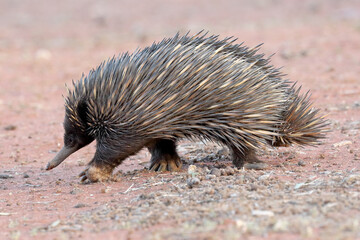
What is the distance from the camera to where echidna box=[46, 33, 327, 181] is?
20.1ft

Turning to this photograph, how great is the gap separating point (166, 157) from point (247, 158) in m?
1.04

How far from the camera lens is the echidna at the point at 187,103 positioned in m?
6.12

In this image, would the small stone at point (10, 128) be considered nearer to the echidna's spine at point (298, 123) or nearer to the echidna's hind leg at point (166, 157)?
the echidna's hind leg at point (166, 157)

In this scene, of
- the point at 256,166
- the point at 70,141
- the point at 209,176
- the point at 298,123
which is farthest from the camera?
the point at 70,141

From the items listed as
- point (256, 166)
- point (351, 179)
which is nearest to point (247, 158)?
point (256, 166)

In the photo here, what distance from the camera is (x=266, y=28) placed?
77.1ft

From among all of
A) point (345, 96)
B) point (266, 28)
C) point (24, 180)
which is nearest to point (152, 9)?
point (266, 28)

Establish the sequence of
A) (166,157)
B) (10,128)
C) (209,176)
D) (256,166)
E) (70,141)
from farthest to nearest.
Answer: (10,128), (166,157), (70,141), (256,166), (209,176)

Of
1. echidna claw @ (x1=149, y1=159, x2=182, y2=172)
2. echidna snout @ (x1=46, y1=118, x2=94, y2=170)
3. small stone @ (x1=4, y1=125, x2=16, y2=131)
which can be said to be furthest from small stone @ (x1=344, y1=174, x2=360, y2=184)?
small stone @ (x1=4, y1=125, x2=16, y2=131)

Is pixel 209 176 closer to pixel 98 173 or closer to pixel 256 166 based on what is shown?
pixel 256 166

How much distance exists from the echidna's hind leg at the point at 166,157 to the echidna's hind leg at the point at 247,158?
0.80 meters

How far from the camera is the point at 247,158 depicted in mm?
6539

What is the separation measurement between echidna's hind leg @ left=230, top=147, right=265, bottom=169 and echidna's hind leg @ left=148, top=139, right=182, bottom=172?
795mm

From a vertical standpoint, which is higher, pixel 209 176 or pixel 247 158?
pixel 247 158
